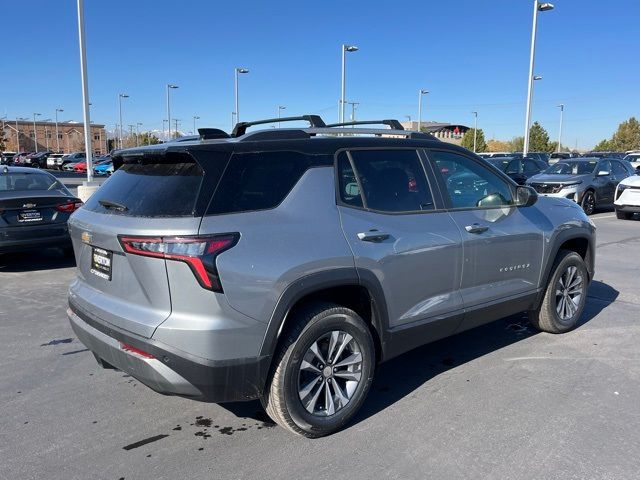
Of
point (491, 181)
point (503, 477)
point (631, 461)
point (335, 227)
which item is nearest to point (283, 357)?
point (335, 227)

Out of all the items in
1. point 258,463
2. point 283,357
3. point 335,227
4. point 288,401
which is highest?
point 335,227

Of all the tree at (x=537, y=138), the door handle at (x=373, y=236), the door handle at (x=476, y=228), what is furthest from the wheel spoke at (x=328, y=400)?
the tree at (x=537, y=138)

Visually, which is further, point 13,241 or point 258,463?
point 13,241

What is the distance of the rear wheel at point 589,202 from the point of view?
16078 millimetres

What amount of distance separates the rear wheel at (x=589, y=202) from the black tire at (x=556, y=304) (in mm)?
11964

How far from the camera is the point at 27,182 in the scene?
8484 millimetres

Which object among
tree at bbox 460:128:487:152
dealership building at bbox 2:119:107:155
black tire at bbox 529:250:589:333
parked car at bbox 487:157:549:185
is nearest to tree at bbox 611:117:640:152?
tree at bbox 460:128:487:152

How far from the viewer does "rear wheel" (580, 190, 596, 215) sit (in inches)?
633

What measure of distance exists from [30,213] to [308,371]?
6.18 m

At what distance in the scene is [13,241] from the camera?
25.2 feet

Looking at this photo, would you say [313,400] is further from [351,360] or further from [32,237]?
[32,237]

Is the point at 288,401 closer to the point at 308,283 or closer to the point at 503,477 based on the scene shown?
the point at 308,283

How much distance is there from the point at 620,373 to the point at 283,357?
9.30ft

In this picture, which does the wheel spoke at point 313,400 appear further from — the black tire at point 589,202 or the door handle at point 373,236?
the black tire at point 589,202
